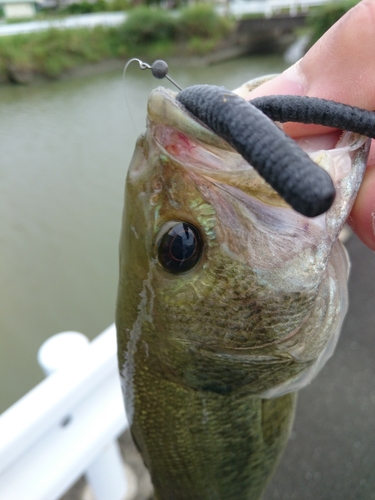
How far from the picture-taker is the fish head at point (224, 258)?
703 mm

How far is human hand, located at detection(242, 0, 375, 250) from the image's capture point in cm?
79

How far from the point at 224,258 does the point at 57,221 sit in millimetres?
5056

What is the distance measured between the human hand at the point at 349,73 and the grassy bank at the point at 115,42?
13758mm

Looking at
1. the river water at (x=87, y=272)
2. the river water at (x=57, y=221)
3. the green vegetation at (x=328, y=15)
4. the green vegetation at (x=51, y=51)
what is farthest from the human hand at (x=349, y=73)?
the green vegetation at (x=328, y=15)

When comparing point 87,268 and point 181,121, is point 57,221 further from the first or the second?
point 181,121

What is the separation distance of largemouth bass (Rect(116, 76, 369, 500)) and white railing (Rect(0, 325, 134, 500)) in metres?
0.43

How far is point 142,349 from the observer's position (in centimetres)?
94

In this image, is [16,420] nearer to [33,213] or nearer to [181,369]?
[181,369]

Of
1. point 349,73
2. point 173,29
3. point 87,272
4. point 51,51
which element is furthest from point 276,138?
point 173,29

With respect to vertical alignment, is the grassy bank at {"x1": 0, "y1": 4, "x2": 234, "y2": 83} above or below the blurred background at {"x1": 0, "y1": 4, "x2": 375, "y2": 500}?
above

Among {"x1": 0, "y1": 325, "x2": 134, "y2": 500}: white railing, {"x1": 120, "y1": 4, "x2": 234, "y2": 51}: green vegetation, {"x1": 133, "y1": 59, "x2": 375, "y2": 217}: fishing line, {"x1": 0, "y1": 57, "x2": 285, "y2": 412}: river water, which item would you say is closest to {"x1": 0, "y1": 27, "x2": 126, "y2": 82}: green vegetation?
{"x1": 120, "y1": 4, "x2": 234, "y2": 51}: green vegetation

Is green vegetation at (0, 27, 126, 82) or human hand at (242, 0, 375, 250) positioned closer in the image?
human hand at (242, 0, 375, 250)

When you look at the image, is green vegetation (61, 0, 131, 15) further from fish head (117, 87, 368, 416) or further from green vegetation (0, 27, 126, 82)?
fish head (117, 87, 368, 416)

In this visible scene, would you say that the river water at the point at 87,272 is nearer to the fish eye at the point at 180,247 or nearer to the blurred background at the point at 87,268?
the blurred background at the point at 87,268
